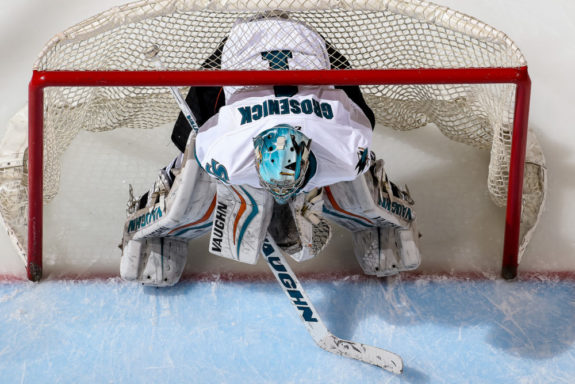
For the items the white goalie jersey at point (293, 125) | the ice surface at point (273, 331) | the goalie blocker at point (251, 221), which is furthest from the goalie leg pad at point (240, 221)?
the ice surface at point (273, 331)

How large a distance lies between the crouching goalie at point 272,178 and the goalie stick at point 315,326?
4 cm

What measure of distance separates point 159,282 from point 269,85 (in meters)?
0.64

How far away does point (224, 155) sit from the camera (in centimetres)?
198

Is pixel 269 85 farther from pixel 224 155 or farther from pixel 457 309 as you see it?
pixel 457 309

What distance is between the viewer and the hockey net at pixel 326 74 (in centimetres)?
209

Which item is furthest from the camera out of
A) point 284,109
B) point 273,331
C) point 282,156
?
point 273,331

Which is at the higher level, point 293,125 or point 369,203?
point 293,125

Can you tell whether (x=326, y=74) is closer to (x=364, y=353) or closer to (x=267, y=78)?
(x=267, y=78)

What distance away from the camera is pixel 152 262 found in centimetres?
240

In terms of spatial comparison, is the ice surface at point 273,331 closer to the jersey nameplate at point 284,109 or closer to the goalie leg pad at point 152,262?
the goalie leg pad at point 152,262

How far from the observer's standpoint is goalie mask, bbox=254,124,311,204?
190 centimetres

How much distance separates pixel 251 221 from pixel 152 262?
337 mm

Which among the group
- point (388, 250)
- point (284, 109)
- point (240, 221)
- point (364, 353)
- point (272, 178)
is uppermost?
point (284, 109)

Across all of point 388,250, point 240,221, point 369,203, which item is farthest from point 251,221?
point 388,250
